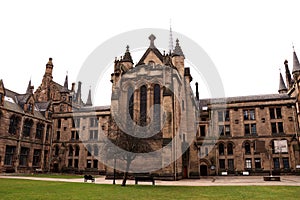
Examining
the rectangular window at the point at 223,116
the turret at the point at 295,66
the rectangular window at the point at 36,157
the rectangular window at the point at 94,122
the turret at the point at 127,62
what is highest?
the turret at the point at 295,66

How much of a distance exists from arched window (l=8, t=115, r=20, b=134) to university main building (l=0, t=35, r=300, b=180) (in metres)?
0.17

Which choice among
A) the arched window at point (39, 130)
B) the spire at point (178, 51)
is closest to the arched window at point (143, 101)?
the spire at point (178, 51)

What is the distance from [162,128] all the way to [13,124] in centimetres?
2765

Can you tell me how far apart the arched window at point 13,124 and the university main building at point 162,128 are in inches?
6.7

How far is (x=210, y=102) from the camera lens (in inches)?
2066

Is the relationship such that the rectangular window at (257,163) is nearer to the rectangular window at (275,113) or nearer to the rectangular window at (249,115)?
the rectangular window at (249,115)

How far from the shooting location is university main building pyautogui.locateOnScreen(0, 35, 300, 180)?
3123 cm

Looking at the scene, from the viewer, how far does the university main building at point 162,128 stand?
31234 mm

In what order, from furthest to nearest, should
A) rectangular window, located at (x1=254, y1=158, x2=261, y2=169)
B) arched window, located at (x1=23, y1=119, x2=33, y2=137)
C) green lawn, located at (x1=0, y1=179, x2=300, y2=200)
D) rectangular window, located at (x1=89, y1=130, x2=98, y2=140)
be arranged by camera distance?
rectangular window, located at (x1=89, y1=130, x2=98, y2=140) → rectangular window, located at (x1=254, y1=158, x2=261, y2=169) → arched window, located at (x1=23, y1=119, x2=33, y2=137) → green lawn, located at (x1=0, y1=179, x2=300, y2=200)

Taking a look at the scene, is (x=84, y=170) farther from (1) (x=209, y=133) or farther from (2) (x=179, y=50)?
(2) (x=179, y=50)

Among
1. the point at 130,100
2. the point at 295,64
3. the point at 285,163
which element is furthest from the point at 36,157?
the point at 295,64

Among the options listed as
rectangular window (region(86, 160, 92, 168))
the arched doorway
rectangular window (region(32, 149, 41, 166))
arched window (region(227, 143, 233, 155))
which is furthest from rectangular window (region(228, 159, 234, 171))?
rectangular window (region(32, 149, 41, 166))

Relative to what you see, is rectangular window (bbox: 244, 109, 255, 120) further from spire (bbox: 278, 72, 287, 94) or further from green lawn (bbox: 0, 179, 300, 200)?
green lawn (bbox: 0, 179, 300, 200)

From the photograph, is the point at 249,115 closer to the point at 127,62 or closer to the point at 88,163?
the point at 127,62
